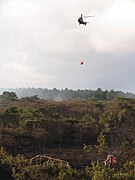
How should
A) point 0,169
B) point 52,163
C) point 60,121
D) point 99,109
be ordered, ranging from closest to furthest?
point 52,163 → point 0,169 → point 60,121 → point 99,109

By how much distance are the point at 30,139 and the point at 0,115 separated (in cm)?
855

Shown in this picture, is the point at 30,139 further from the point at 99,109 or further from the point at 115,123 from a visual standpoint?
the point at 99,109

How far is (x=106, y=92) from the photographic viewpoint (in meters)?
136

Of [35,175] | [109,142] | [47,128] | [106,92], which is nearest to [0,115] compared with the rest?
[47,128]

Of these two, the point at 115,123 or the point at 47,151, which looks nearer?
the point at 47,151

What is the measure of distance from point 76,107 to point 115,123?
1157cm

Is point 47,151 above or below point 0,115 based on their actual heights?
below

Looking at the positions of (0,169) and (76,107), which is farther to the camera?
(76,107)

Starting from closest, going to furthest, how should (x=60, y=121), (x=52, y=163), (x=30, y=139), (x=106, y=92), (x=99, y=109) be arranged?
(x=52, y=163)
(x=30, y=139)
(x=60, y=121)
(x=99, y=109)
(x=106, y=92)

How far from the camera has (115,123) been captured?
1925 inches

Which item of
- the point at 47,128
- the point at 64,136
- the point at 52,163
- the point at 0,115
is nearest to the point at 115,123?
the point at 64,136

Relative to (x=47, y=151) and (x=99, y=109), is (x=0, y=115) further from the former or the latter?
(x=99, y=109)

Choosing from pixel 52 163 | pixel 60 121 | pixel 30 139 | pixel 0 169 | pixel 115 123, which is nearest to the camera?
pixel 52 163

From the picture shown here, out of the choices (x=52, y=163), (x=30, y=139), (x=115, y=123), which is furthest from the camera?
(x=115, y=123)
